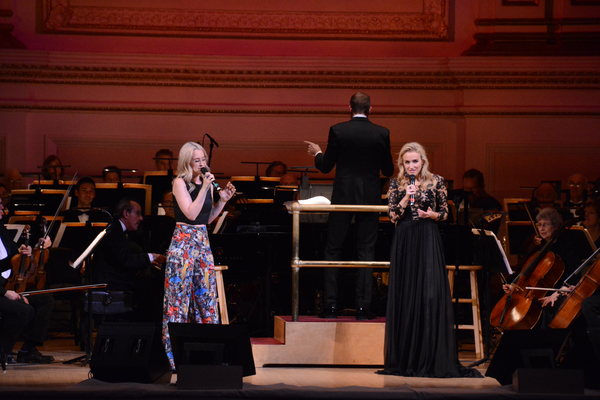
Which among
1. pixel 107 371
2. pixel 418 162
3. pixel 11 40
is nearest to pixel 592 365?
pixel 418 162

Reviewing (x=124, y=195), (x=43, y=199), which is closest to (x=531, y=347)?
(x=124, y=195)

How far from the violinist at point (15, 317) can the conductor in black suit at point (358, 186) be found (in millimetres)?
1801

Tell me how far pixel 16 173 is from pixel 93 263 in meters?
2.75

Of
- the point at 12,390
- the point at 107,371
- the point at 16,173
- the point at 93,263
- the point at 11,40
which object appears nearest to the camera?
the point at 12,390

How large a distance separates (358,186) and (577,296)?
1.32 m

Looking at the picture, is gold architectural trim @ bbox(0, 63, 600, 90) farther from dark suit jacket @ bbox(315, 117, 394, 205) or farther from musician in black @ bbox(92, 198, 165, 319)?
dark suit jacket @ bbox(315, 117, 394, 205)

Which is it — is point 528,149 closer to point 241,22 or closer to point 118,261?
point 241,22

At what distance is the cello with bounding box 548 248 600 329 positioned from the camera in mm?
4094

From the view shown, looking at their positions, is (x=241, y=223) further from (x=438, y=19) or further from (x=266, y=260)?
(x=438, y=19)

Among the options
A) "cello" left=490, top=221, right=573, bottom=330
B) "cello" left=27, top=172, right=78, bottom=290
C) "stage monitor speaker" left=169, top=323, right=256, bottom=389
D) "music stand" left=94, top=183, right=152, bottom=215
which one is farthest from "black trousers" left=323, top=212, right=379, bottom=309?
"music stand" left=94, top=183, right=152, bottom=215

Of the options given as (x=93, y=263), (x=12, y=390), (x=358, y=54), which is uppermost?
(x=358, y=54)

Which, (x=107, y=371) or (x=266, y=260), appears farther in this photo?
(x=266, y=260)

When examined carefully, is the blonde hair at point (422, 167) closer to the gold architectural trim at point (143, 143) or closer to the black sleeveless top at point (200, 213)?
the black sleeveless top at point (200, 213)

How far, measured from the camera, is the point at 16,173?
7.44 meters
